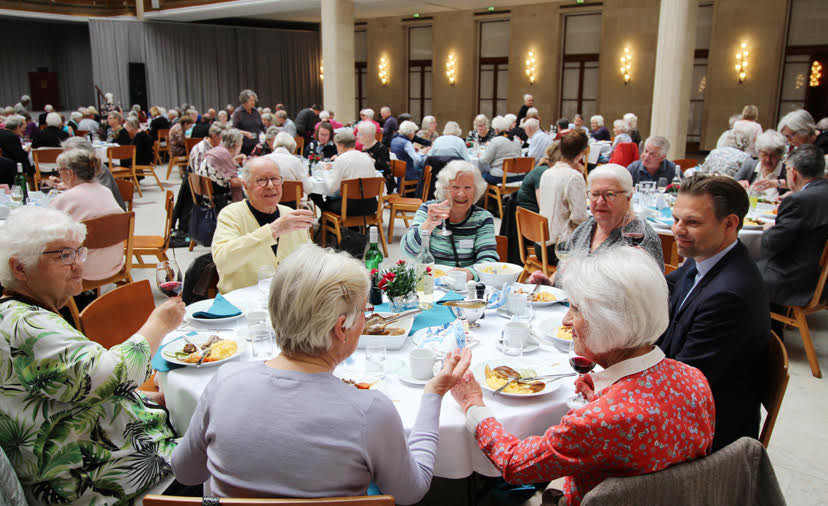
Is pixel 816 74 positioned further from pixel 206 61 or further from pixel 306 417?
pixel 206 61

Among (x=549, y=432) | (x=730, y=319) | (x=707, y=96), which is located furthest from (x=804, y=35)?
(x=549, y=432)

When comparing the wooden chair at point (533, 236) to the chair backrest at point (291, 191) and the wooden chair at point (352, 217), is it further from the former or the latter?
the chair backrest at point (291, 191)

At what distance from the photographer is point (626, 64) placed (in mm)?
14703

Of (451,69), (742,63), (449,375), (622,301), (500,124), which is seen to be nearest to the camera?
(622,301)

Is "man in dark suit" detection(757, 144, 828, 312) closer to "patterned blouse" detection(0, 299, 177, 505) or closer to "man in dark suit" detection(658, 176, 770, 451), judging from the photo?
"man in dark suit" detection(658, 176, 770, 451)

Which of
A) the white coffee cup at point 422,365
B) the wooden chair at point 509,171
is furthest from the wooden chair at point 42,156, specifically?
the white coffee cup at point 422,365

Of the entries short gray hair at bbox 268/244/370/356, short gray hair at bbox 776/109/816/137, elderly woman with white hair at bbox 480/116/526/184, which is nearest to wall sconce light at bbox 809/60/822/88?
short gray hair at bbox 776/109/816/137

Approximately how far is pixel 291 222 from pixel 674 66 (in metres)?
9.54

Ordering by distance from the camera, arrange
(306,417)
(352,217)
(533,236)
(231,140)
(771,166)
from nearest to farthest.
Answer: (306,417) → (533,236) → (771,166) → (352,217) → (231,140)

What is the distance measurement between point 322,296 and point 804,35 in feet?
48.9

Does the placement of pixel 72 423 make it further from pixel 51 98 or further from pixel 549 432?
pixel 51 98

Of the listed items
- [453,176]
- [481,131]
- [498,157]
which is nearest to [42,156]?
[498,157]

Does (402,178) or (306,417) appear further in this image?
(402,178)

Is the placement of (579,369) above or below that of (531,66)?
below
